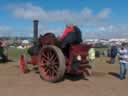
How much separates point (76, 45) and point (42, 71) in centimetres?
157

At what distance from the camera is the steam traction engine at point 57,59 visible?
32.2 ft

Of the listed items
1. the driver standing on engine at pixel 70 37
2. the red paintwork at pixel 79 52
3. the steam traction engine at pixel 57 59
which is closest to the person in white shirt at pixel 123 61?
the steam traction engine at pixel 57 59

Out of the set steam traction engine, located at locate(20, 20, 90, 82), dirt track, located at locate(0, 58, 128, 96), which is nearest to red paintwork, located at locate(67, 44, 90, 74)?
steam traction engine, located at locate(20, 20, 90, 82)

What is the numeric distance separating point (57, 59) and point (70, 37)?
0.90 meters

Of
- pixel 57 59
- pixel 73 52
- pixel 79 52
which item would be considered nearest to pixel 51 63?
pixel 57 59

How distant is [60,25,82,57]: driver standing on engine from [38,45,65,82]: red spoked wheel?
0.46m

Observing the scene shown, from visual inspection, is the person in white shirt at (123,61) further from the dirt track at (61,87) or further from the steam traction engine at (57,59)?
the steam traction engine at (57,59)

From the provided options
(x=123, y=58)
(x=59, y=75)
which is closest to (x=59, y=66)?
(x=59, y=75)

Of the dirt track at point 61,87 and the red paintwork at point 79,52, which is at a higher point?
the red paintwork at point 79,52

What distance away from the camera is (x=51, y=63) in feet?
33.9

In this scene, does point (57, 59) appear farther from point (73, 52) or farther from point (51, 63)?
point (73, 52)

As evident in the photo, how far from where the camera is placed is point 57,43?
10562 millimetres

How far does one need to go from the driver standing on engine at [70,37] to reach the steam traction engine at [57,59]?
20 cm

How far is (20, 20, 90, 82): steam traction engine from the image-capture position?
32.2 feet
